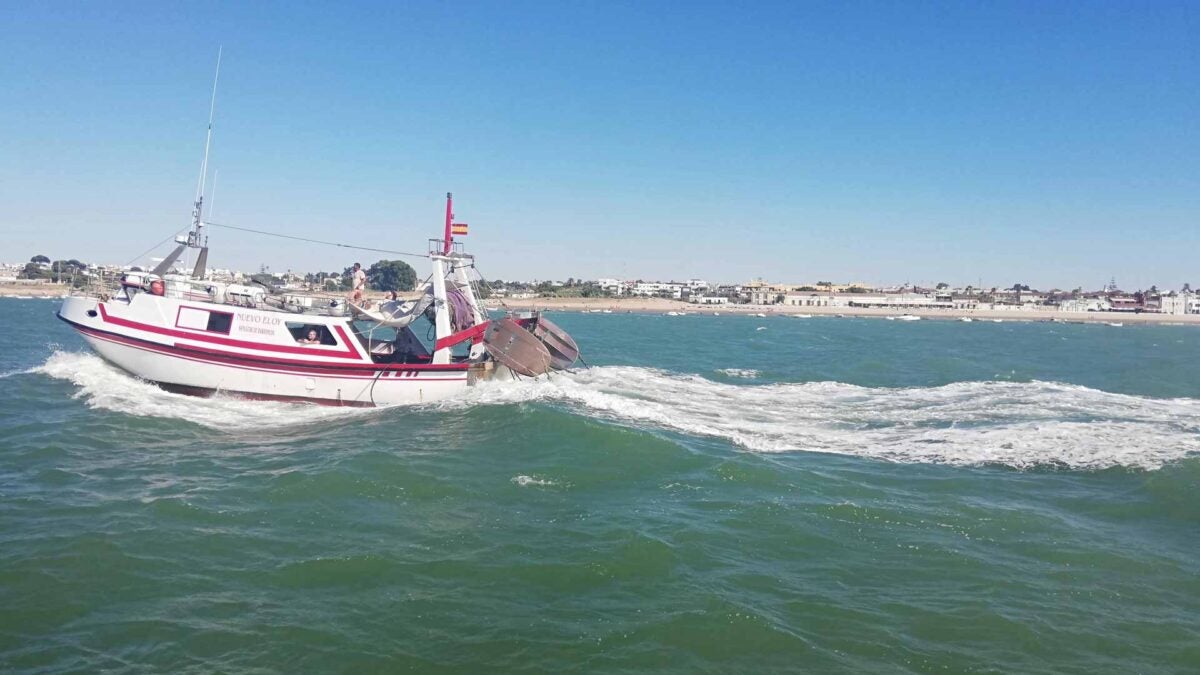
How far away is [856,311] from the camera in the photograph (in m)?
188

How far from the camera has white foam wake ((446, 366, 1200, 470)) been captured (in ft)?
67.6

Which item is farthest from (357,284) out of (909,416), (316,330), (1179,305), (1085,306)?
(1179,305)

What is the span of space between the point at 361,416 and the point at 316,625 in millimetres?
14645

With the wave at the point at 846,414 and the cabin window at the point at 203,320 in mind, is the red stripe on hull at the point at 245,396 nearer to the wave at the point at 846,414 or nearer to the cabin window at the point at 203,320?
the wave at the point at 846,414

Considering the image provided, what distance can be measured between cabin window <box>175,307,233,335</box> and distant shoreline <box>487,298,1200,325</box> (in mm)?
137794

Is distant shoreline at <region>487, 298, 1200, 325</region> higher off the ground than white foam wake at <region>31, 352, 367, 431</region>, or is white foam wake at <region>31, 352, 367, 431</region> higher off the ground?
distant shoreline at <region>487, 298, 1200, 325</region>

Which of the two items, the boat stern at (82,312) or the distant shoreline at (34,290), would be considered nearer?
the boat stern at (82,312)

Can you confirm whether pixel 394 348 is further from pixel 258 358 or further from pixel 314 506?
pixel 314 506

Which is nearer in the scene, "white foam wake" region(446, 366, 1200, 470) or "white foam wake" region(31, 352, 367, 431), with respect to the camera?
"white foam wake" region(446, 366, 1200, 470)

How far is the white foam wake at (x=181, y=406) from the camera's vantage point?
2144 cm

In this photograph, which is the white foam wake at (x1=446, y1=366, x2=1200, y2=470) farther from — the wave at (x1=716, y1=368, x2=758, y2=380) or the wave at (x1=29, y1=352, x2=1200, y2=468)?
the wave at (x1=716, y1=368, x2=758, y2=380)

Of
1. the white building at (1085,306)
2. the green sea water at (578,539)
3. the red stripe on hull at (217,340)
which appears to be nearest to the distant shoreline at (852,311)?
the white building at (1085,306)

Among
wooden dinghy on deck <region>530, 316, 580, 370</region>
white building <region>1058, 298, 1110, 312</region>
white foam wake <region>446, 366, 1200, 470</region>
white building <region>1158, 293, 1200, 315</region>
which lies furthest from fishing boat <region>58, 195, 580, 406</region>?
white building <region>1158, 293, 1200, 315</region>

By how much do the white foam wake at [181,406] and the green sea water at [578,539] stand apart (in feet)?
0.50
